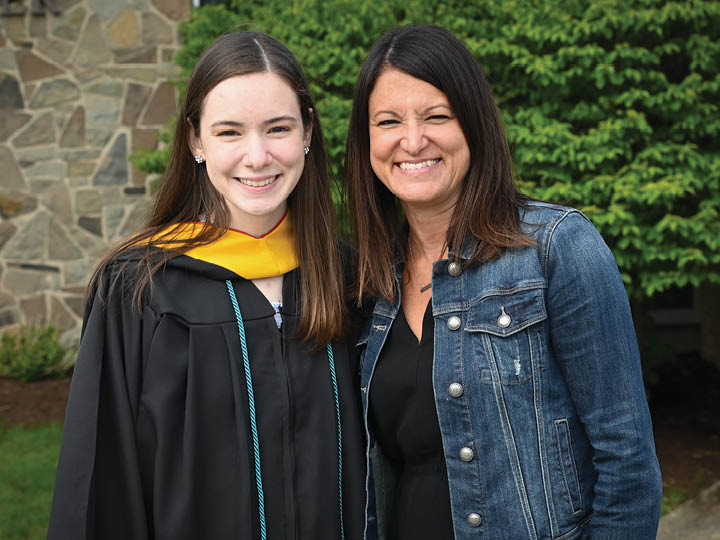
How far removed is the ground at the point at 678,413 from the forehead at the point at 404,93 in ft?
10.7

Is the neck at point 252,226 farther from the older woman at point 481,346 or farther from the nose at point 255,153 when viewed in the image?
the older woman at point 481,346

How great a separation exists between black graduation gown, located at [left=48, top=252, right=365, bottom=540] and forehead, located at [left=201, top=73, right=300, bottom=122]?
43 cm

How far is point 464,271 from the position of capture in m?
2.08

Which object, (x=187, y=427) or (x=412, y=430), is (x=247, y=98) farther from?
(x=412, y=430)

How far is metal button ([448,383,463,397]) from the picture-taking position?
1979 mm

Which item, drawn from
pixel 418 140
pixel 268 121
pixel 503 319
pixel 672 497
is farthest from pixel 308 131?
pixel 672 497

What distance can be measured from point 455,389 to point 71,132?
5.81 metres

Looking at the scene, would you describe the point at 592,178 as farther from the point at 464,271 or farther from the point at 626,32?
the point at 464,271

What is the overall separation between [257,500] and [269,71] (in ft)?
3.84

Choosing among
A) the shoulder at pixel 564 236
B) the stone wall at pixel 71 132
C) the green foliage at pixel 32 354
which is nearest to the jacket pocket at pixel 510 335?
the shoulder at pixel 564 236

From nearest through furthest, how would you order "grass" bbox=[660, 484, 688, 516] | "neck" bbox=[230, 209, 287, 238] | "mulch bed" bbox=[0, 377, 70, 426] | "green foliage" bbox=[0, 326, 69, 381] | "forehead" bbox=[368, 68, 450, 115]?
"forehead" bbox=[368, 68, 450, 115]
"neck" bbox=[230, 209, 287, 238]
"grass" bbox=[660, 484, 688, 516]
"mulch bed" bbox=[0, 377, 70, 426]
"green foliage" bbox=[0, 326, 69, 381]

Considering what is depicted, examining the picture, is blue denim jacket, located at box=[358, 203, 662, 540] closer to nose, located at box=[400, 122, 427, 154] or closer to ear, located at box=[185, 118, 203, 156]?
nose, located at box=[400, 122, 427, 154]

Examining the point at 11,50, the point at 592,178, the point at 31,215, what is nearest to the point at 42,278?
the point at 31,215

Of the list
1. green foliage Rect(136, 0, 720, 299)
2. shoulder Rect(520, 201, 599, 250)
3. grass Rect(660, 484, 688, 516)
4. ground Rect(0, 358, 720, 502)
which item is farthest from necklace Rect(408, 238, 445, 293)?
ground Rect(0, 358, 720, 502)
